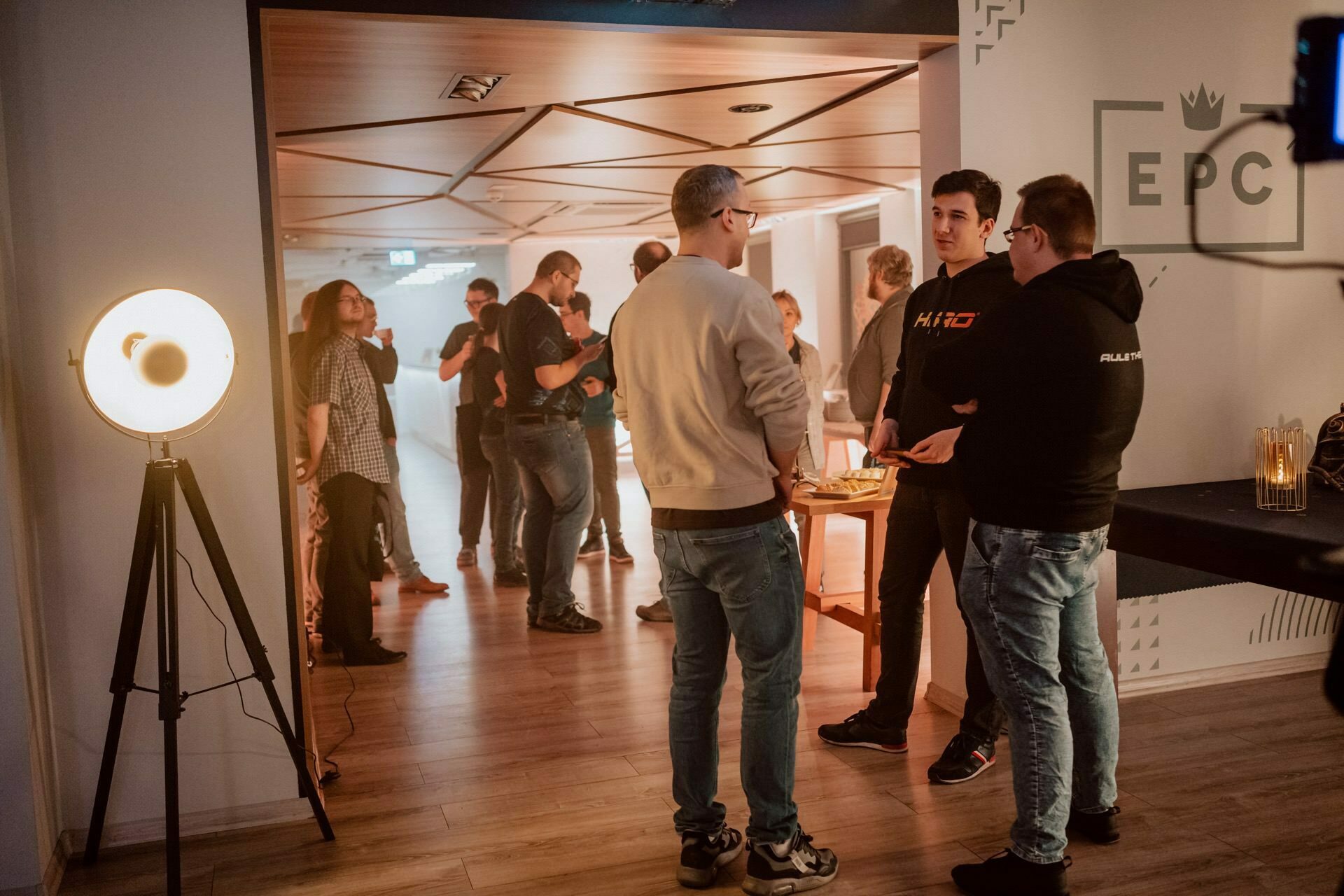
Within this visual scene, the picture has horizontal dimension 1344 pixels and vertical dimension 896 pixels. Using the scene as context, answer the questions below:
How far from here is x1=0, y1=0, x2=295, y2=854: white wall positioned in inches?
102

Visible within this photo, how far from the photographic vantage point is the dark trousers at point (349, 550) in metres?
4.30

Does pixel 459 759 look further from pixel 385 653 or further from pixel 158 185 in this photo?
pixel 158 185

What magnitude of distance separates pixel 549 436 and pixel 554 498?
28cm

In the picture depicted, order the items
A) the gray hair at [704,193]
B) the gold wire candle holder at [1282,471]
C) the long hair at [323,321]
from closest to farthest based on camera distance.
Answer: the gray hair at [704,193], the gold wire candle holder at [1282,471], the long hair at [323,321]

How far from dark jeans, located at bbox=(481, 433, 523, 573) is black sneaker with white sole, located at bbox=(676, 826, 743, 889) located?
342 centimetres

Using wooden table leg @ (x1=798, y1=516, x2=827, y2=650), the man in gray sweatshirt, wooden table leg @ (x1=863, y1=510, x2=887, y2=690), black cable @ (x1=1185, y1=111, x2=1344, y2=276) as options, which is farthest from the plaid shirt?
black cable @ (x1=1185, y1=111, x2=1344, y2=276)

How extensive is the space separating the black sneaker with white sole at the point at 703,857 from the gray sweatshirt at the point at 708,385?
0.80 meters

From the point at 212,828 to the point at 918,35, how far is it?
300cm

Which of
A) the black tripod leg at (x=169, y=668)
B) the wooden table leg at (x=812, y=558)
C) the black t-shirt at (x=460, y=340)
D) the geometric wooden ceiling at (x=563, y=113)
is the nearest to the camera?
the black tripod leg at (x=169, y=668)

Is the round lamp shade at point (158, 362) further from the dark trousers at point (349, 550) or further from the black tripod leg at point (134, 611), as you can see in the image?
the dark trousers at point (349, 550)

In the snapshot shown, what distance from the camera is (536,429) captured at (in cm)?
478

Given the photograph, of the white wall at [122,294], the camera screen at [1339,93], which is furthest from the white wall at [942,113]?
the white wall at [122,294]

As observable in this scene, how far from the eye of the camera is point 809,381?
5.11 metres

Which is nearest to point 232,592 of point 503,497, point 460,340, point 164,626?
point 164,626
